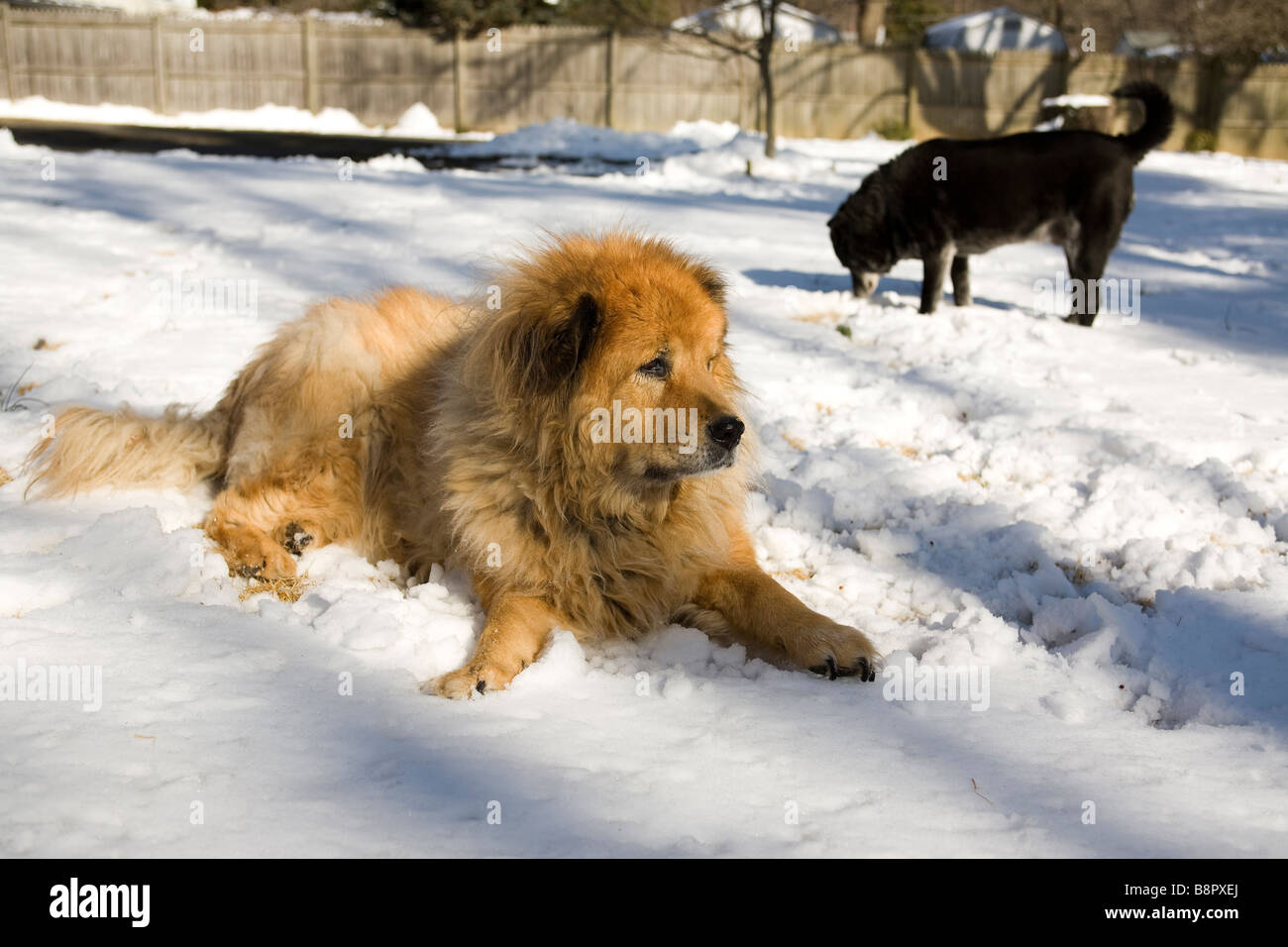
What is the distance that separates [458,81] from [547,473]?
84.6ft

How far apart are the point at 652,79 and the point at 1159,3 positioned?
2044cm

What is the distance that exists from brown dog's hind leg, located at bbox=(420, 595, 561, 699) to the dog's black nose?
84 centimetres

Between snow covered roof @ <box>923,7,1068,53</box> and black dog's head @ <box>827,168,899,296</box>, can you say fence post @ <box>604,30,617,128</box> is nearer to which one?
snow covered roof @ <box>923,7,1068,53</box>

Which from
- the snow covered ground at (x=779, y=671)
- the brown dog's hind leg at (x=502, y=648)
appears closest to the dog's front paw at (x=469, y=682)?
the brown dog's hind leg at (x=502, y=648)

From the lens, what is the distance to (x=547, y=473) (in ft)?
11.7

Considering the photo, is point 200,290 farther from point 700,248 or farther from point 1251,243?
point 1251,243

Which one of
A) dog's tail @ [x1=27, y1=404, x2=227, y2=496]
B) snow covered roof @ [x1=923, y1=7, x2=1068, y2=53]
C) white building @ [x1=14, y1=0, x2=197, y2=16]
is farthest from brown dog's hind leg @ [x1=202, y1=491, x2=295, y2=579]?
white building @ [x1=14, y1=0, x2=197, y2=16]

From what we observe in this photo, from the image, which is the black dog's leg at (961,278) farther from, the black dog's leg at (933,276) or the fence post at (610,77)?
the fence post at (610,77)

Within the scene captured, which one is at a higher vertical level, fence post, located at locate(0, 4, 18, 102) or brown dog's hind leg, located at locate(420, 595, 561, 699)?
fence post, located at locate(0, 4, 18, 102)

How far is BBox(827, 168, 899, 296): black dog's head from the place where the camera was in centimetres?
857

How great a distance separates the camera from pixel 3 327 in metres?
6.13
